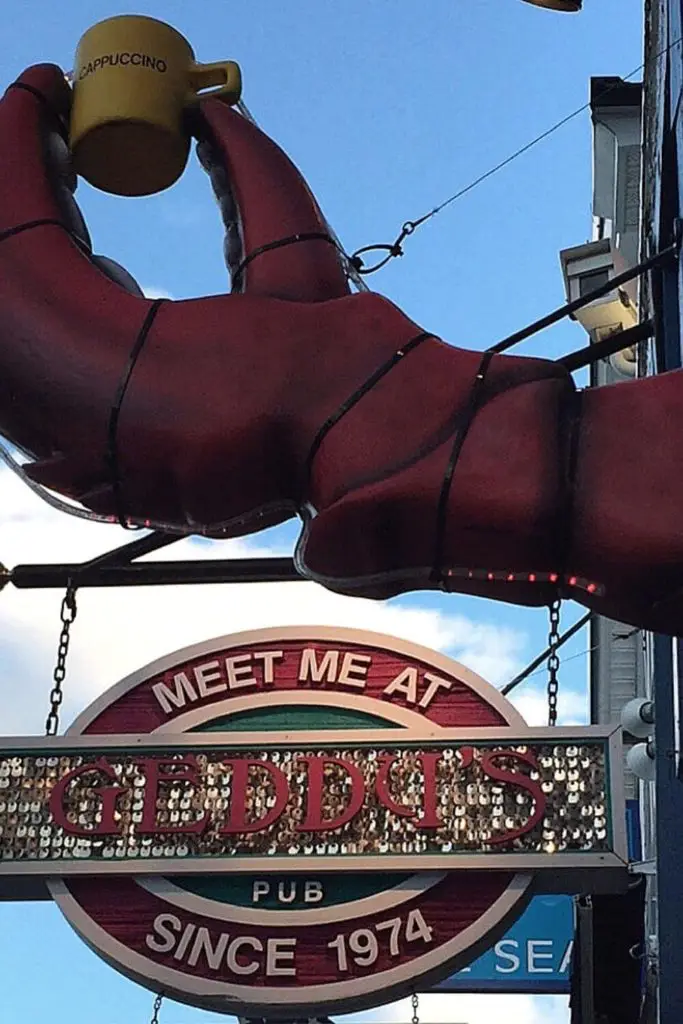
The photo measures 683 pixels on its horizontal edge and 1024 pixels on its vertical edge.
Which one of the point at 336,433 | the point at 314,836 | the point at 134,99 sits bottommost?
the point at 314,836

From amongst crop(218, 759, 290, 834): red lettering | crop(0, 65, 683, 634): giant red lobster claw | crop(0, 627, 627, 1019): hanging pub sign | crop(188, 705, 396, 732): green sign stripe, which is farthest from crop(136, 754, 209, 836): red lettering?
crop(0, 65, 683, 634): giant red lobster claw

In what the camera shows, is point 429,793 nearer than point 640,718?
Yes

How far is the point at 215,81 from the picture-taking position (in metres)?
3.27

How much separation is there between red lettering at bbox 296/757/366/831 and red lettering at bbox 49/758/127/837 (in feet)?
2.33

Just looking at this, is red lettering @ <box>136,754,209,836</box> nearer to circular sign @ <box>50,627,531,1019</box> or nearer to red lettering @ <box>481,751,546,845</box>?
circular sign @ <box>50,627,531,1019</box>

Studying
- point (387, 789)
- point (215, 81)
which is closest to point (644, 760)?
point (387, 789)

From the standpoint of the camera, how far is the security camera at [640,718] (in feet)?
25.3

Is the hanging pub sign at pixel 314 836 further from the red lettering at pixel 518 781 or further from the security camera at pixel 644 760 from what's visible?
the security camera at pixel 644 760

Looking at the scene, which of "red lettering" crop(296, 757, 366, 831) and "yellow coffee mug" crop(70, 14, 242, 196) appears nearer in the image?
"yellow coffee mug" crop(70, 14, 242, 196)

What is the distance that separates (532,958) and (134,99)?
672 cm

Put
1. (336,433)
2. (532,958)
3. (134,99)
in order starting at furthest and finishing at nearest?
(532,958) → (134,99) → (336,433)

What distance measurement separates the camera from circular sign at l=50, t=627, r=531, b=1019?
15.8 ft

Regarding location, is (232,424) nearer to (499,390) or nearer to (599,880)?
(499,390)

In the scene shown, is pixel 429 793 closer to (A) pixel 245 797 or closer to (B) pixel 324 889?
(B) pixel 324 889
